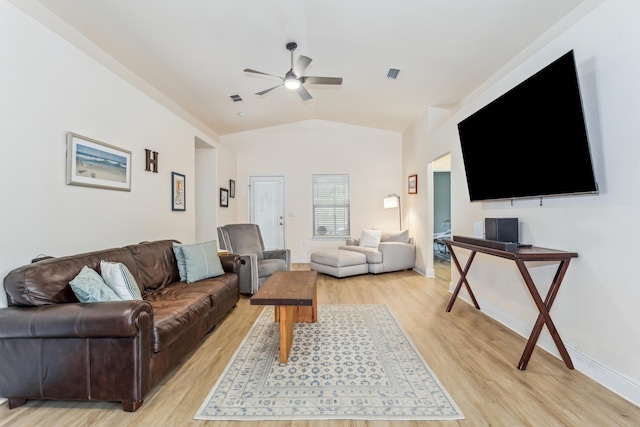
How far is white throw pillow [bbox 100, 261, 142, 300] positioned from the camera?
2014mm

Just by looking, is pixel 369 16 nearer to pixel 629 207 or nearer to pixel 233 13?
pixel 233 13

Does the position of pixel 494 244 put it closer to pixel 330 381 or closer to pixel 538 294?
pixel 538 294

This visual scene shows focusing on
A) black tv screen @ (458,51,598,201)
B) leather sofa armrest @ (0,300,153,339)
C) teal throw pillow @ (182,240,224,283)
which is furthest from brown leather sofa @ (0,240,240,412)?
black tv screen @ (458,51,598,201)

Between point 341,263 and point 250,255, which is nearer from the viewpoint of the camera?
point 250,255

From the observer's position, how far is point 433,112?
4898 mm

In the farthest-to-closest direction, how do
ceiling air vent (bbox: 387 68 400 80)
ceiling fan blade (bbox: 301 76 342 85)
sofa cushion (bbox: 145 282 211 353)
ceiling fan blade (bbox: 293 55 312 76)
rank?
ceiling air vent (bbox: 387 68 400 80) < ceiling fan blade (bbox: 301 76 342 85) < ceiling fan blade (bbox: 293 55 312 76) < sofa cushion (bbox: 145 282 211 353)

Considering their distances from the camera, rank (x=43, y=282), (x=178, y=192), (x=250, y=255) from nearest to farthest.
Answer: (x=43, y=282) → (x=250, y=255) → (x=178, y=192)

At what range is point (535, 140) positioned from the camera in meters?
2.29

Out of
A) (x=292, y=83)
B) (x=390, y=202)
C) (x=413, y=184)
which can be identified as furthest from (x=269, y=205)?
(x=292, y=83)

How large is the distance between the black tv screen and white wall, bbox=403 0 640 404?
15 cm

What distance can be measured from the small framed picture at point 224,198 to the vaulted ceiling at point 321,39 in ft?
5.83

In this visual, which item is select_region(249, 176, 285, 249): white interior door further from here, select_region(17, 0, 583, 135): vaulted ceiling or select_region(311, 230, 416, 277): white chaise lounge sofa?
select_region(17, 0, 583, 135): vaulted ceiling

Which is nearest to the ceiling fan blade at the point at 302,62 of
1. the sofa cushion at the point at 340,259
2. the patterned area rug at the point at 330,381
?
the patterned area rug at the point at 330,381

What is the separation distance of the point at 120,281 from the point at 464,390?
242cm
